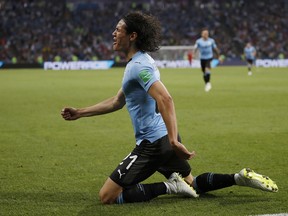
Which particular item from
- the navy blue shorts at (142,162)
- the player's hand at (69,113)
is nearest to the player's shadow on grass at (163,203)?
the navy blue shorts at (142,162)

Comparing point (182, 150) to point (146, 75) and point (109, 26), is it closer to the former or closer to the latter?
point (146, 75)

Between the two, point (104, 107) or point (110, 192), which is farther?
point (104, 107)

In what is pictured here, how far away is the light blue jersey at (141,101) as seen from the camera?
5902 millimetres

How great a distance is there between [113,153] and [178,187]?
10.6 feet

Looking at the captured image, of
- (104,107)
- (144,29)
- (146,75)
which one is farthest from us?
(104,107)

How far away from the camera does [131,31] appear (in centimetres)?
605

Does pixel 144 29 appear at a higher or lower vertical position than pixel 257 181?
higher

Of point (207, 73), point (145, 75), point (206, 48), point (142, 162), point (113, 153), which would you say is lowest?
point (207, 73)

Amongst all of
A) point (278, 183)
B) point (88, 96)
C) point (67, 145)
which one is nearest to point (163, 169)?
point (278, 183)

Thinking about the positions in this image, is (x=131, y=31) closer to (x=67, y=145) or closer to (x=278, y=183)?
(x=278, y=183)

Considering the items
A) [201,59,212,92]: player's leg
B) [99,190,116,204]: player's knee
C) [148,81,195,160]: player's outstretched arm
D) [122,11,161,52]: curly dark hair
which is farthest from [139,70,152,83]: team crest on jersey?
[201,59,212,92]: player's leg

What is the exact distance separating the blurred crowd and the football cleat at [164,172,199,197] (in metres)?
46.5

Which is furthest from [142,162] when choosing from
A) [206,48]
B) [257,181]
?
[206,48]

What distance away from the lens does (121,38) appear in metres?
6.09
